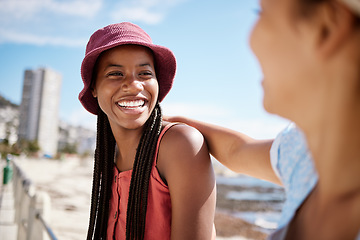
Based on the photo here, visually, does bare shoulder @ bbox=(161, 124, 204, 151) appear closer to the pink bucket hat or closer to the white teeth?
the white teeth

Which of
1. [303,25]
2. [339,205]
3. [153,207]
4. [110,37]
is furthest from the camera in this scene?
[110,37]

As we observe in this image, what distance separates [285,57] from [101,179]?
190 centimetres

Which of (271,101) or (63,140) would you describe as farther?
(63,140)

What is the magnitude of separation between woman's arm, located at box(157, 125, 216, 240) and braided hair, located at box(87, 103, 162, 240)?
6.8 inches

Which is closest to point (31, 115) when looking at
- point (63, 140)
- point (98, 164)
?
point (63, 140)

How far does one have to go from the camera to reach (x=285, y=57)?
0.67m

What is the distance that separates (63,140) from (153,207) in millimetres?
108297

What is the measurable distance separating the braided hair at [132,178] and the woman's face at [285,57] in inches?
51.9

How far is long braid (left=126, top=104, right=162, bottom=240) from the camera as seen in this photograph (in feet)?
6.24

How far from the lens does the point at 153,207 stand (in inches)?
75.5

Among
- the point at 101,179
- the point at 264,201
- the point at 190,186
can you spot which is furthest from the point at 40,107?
the point at 190,186

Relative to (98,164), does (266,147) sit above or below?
above

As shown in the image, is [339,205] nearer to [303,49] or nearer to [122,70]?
[303,49]

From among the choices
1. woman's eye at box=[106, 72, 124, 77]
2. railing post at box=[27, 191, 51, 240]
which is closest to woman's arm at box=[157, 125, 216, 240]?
woman's eye at box=[106, 72, 124, 77]
